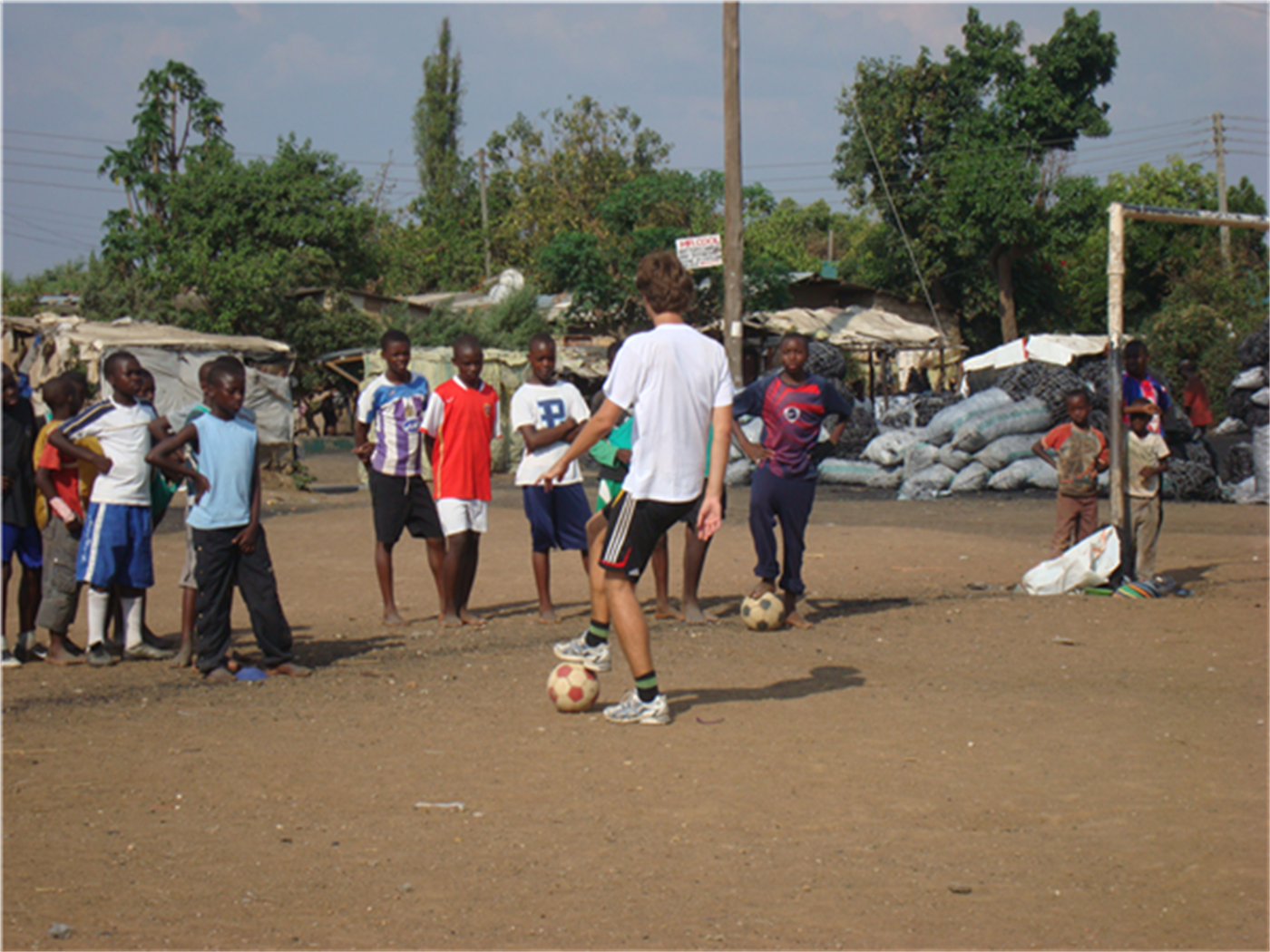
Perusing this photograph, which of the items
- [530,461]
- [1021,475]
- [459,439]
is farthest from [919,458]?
[459,439]

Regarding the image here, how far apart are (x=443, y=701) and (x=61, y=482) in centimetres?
290

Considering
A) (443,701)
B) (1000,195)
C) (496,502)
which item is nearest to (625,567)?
(443,701)

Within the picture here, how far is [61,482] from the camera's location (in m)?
6.94

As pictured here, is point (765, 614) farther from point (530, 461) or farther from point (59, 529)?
point (59, 529)

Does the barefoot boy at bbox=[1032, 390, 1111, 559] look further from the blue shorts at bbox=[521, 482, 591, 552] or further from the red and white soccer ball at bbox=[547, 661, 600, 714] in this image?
the red and white soccer ball at bbox=[547, 661, 600, 714]

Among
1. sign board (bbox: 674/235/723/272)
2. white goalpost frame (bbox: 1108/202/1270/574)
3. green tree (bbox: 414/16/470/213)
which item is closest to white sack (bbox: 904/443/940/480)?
sign board (bbox: 674/235/723/272)

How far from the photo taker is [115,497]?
671cm

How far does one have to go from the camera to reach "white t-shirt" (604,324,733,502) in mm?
5125

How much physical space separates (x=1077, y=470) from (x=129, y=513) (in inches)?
266

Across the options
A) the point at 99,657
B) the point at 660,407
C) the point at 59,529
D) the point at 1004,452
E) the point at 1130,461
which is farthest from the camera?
the point at 1004,452

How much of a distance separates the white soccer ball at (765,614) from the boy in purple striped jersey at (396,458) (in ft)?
6.79

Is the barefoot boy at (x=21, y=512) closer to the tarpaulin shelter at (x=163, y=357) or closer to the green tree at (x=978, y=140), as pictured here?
the tarpaulin shelter at (x=163, y=357)

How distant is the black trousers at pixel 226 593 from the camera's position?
6.25 m

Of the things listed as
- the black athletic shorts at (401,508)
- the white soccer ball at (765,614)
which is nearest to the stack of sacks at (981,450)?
the white soccer ball at (765,614)
